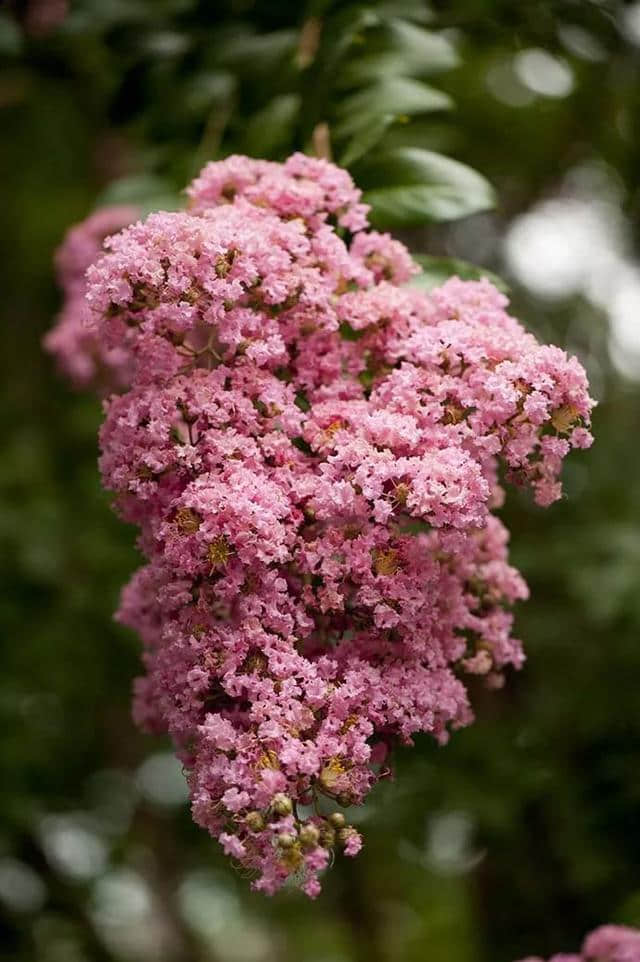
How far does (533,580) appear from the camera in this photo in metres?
3.87

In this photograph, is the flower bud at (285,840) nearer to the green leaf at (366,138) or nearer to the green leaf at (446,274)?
the green leaf at (446,274)

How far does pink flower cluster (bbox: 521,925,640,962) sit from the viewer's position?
1804 millimetres

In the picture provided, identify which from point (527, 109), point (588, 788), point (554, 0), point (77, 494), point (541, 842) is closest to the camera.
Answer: point (554, 0)

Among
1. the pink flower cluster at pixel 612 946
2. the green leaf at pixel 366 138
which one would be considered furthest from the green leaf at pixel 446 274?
the pink flower cluster at pixel 612 946

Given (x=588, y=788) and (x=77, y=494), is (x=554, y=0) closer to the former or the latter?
(x=588, y=788)

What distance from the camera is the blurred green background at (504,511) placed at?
2523 millimetres

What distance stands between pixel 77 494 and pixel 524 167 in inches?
91.1

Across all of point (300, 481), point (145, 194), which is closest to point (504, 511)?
point (145, 194)

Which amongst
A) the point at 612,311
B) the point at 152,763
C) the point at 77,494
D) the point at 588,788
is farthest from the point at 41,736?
the point at 612,311

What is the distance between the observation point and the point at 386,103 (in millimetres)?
2029

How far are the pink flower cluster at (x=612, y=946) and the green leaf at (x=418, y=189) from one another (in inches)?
49.9

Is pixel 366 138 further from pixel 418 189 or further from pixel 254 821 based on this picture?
pixel 254 821

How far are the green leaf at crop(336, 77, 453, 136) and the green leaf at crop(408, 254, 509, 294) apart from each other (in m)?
0.32

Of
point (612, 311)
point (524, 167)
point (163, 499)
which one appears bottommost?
point (163, 499)
